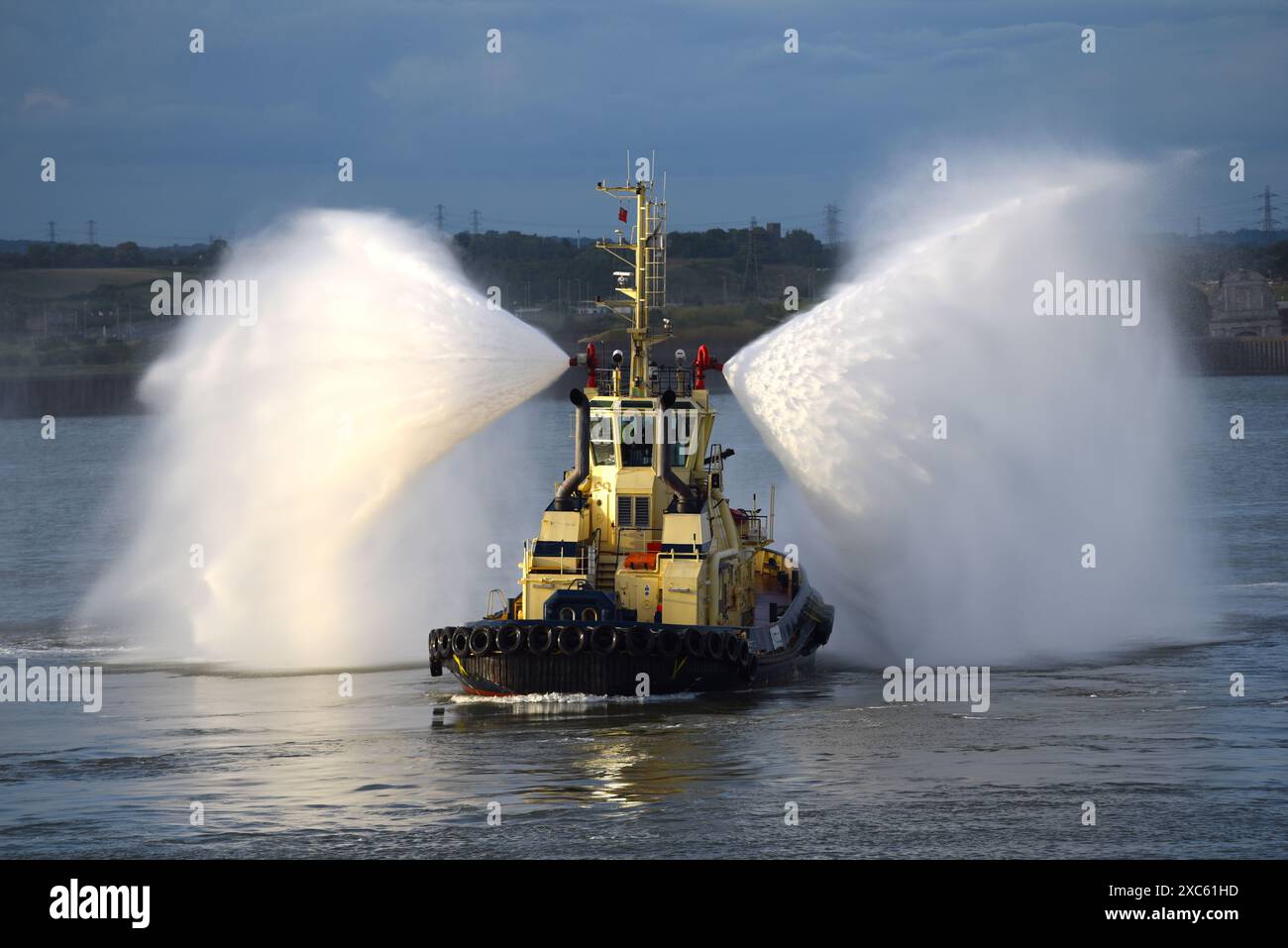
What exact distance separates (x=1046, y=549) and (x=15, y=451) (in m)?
65.9

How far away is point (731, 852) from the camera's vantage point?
55.8ft

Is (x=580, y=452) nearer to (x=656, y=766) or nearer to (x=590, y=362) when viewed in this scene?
(x=590, y=362)


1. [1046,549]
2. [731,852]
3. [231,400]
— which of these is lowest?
[731,852]

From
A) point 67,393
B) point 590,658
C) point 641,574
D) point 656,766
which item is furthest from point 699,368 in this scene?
point 67,393

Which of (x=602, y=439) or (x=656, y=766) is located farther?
(x=602, y=439)

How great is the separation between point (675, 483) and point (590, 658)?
3130mm

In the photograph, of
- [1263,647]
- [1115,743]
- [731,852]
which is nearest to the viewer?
[731,852]

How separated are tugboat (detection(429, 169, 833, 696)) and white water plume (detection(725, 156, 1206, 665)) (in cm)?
137

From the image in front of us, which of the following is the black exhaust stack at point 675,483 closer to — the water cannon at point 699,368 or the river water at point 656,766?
the water cannon at point 699,368

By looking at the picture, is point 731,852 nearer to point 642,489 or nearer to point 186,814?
point 186,814

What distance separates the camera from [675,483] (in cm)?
2511

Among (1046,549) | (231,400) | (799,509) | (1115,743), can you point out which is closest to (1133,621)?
(1046,549)

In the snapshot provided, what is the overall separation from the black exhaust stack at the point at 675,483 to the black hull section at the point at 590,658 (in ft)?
6.11

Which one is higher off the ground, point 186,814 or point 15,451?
point 15,451
